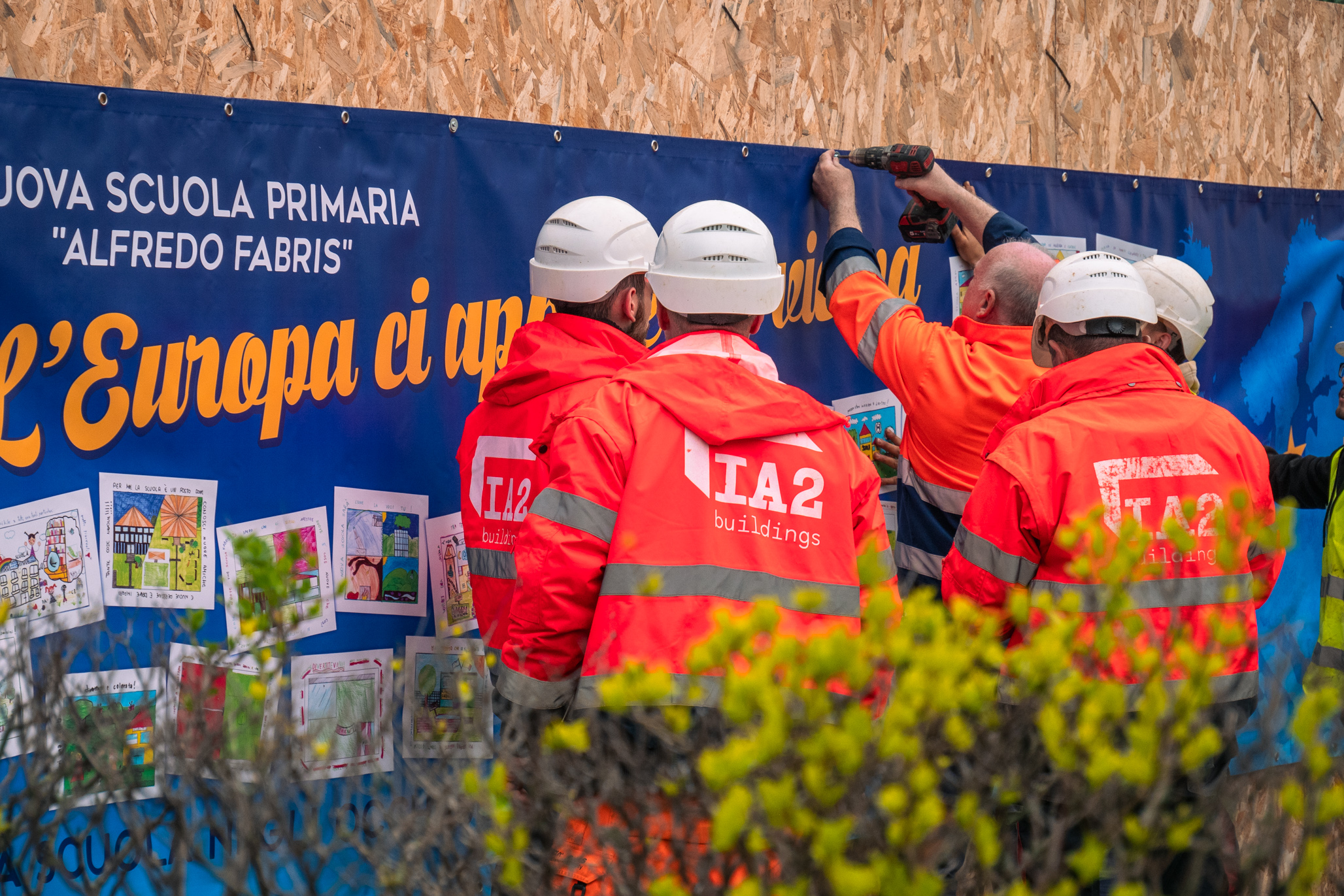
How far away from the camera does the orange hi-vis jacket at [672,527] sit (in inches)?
85.9

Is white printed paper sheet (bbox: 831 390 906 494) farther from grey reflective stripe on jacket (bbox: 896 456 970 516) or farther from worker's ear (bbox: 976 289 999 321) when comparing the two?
worker's ear (bbox: 976 289 999 321)

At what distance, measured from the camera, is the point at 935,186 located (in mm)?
3773

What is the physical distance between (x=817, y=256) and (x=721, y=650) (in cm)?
279

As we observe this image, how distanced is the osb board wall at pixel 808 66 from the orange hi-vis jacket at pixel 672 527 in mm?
1423

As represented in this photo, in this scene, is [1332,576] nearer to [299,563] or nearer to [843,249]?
[843,249]

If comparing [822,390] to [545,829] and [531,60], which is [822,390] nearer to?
[531,60]

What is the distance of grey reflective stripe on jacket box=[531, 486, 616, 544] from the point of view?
86.6 inches

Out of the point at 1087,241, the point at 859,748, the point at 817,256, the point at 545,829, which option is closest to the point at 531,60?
the point at 817,256

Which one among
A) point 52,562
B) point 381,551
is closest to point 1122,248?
point 381,551

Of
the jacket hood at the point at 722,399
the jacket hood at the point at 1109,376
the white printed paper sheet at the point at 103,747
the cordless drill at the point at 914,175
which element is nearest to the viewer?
the white printed paper sheet at the point at 103,747

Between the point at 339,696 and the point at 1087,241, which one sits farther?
the point at 1087,241

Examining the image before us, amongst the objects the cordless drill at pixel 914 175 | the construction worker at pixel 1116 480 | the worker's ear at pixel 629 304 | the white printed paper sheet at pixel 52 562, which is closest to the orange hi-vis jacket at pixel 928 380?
the cordless drill at pixel 914 175

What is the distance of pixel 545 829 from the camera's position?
4.78 feet

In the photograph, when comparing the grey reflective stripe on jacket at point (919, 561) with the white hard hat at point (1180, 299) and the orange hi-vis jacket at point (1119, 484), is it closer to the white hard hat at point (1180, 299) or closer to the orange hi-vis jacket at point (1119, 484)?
the orange hi-vis jacket at point (1119, 484)
